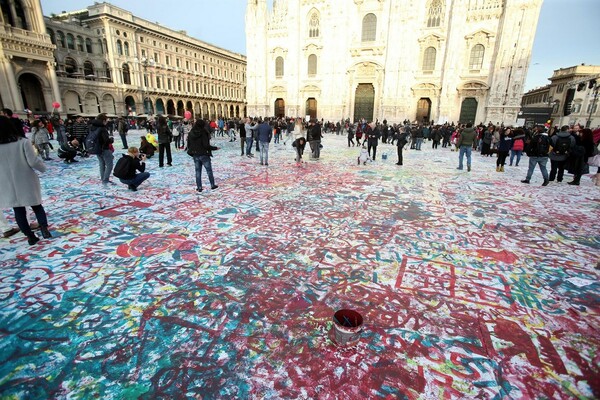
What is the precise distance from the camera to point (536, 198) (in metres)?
7.51

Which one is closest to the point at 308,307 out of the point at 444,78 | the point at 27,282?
the point at 27,282

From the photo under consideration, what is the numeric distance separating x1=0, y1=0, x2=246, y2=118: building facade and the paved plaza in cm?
3755

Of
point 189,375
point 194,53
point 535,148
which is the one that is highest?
point 194,53

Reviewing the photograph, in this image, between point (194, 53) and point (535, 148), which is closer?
point (535, 148)

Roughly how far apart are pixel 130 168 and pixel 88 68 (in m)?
47.9

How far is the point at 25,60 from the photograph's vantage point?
30.4 meters

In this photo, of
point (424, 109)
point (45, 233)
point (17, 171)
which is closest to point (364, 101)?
point (424, 109)

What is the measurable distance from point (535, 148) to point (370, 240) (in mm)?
7283

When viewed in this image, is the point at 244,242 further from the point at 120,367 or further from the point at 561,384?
the point at 561,384

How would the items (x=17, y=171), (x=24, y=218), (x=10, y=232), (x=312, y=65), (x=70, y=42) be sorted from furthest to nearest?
(x=70, y=42), (x=312, y=65), (x=10, y=232), (x=24, y=218), (x=17, y=171)

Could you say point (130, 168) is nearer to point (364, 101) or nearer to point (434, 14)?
point (364, 101)

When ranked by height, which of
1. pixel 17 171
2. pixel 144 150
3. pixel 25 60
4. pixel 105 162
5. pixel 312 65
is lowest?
pixel 144 150

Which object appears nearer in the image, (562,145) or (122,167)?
(122,167)

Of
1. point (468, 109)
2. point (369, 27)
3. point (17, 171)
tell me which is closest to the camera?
point (17, 171)
